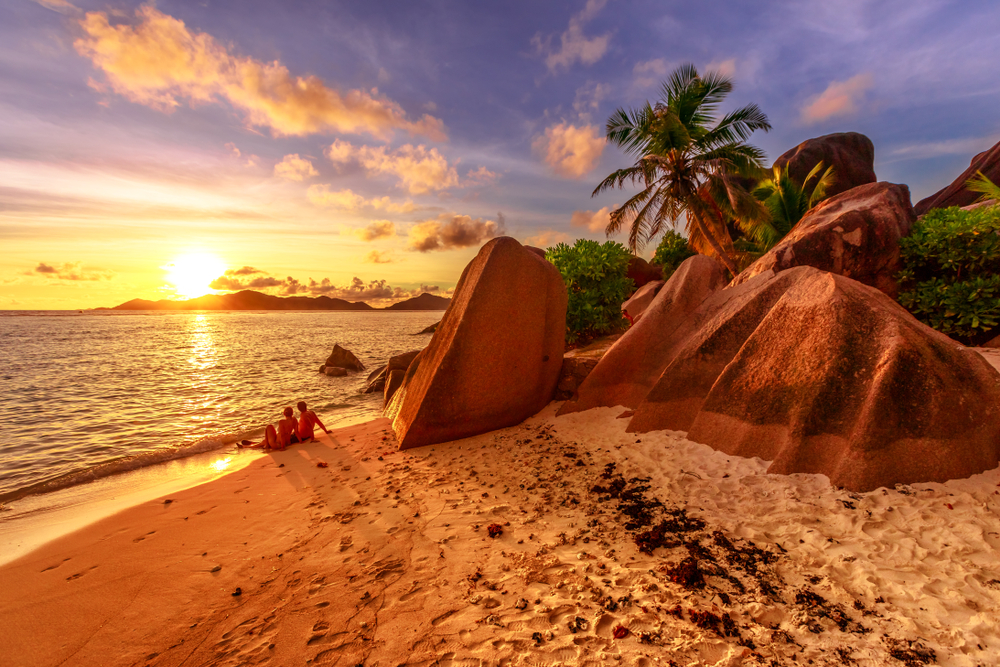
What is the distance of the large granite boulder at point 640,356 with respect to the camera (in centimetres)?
763

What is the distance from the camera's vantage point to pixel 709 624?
294cm

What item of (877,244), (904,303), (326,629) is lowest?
(326,629)

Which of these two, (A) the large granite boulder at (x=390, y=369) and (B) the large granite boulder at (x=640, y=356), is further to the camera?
(A) the large granite boulder at (x=390, y=369)

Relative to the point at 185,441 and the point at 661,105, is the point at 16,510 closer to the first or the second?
the point at 185,441

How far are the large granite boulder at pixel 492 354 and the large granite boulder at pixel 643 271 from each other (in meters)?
21.1

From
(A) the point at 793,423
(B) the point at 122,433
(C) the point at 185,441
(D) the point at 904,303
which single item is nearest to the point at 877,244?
(D) the point at 904,303

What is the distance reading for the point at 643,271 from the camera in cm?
2812

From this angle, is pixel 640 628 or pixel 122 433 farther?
pixel 122 433

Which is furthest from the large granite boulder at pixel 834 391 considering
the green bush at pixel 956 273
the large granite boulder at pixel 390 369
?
the large granite boulder at pixel 390 369

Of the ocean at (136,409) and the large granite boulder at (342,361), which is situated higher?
the large granite boulder at (342,361)

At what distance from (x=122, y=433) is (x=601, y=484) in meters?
11.5

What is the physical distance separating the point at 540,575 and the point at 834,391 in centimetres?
434

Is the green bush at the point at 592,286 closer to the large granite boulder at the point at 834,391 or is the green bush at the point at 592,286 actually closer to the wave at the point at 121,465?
the large granite boulder at the point at 834,391

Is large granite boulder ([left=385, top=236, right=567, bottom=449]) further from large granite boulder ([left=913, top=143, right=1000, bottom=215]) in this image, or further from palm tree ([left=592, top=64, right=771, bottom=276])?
large granite boulder ([left=913, top=143, right=1000, bottom=215])
